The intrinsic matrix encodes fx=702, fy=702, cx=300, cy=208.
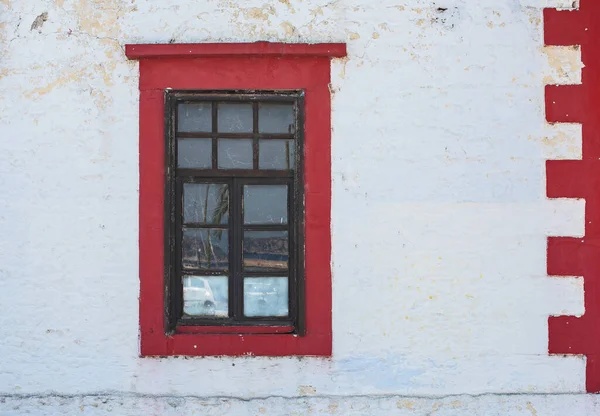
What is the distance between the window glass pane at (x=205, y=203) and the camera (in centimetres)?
436

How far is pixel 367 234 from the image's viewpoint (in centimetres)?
423

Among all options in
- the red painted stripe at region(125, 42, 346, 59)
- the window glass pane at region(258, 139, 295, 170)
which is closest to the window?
the window glass pane at region(258, 139, 295, 170)

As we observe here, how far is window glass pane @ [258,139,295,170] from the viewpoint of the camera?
Result: 4.34 m

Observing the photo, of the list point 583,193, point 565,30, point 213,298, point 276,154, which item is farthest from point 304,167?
point 565,30

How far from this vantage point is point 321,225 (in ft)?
13.8

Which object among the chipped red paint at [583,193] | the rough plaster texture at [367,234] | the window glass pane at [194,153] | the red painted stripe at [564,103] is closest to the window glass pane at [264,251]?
the rough plaster texture at [367,234]

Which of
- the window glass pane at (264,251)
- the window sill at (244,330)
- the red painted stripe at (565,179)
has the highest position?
the red painted stripe at (565,179)

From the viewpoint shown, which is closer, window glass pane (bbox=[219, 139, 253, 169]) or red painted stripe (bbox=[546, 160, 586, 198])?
red painted stripe (bbox=[546, 160, 586, 198])

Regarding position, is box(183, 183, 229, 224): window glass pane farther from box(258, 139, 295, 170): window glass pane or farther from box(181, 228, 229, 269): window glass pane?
box(258, 139, 295, 170): window glass pane

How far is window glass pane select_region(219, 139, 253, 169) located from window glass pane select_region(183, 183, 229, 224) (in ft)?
0.48

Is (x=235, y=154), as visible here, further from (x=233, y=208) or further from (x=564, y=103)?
(x=564, y=103)

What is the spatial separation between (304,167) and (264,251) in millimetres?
580

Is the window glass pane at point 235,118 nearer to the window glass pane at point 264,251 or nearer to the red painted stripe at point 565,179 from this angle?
the window glass pane at point 264,251

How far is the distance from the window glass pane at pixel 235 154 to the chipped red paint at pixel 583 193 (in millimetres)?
1826
